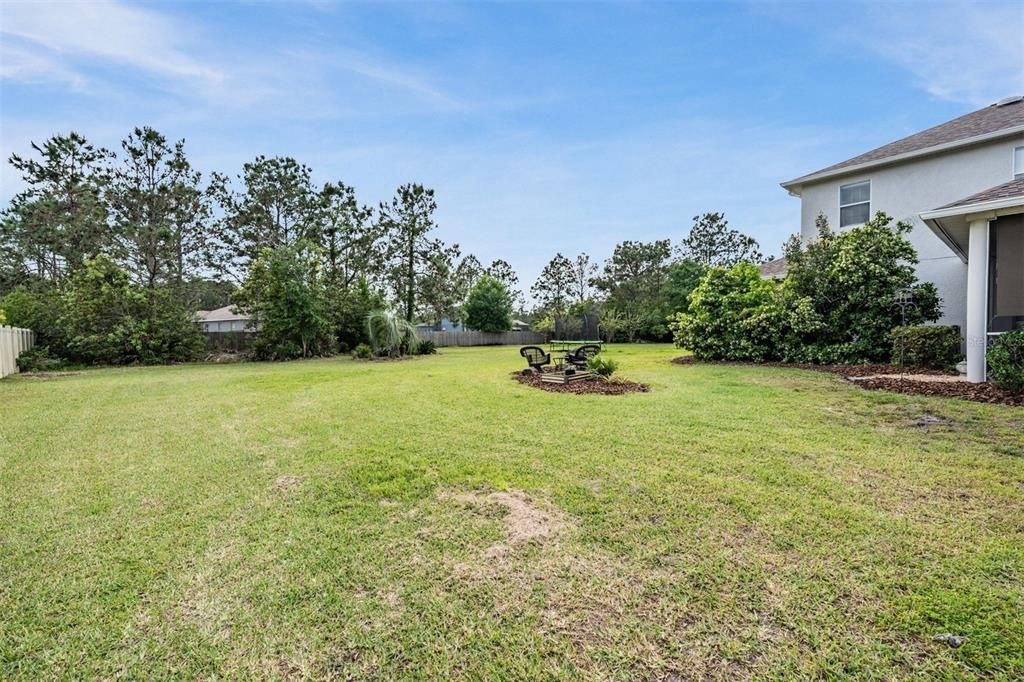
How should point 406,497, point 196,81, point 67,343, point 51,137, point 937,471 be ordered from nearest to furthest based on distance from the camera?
1. point 406,497
2. point 937,471
3. point 196,81
4. point 67,343
5. point 51,137

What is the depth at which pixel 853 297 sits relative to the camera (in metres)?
10.7

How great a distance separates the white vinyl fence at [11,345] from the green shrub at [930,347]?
2171cm

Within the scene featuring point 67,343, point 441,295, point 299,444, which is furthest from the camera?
point 441,295

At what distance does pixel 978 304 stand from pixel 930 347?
6.76 ft

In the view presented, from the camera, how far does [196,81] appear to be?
10102 millimetres

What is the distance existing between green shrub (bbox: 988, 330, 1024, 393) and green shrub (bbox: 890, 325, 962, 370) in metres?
2.64

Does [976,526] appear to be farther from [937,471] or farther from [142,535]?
[142,535]

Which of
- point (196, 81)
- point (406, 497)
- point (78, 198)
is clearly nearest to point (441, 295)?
point (78, 198)

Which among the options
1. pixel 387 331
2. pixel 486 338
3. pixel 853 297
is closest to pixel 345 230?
pixel 387 331

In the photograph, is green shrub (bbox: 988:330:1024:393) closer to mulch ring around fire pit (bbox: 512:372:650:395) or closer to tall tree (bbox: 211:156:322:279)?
mulch ring around fire pit (bbox: 512:372:650:395)

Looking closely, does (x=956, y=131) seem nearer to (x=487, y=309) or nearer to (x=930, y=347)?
(x=930, y=347)

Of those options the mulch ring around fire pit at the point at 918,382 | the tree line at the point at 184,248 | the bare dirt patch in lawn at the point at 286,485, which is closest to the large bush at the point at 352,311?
the tree line at the point at 184,248

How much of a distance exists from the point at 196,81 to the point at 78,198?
60.7 feet

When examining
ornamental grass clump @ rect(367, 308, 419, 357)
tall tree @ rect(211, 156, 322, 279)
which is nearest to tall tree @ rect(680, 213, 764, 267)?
tall tree @ rect(211, 156, 322, 279)
